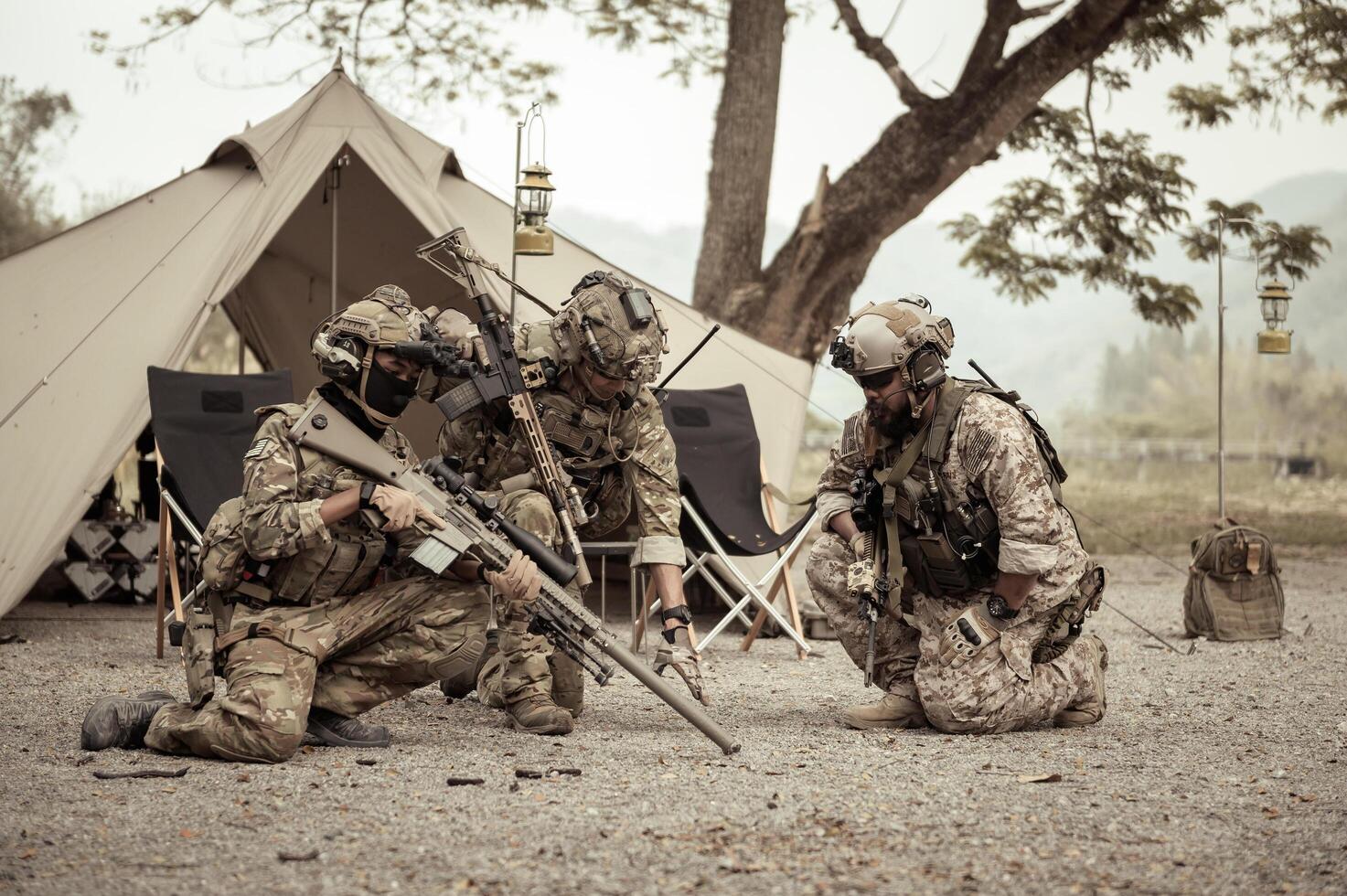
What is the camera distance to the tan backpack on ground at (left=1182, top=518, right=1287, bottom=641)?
21.3ft

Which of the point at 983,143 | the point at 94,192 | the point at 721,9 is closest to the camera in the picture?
the point at 983,143

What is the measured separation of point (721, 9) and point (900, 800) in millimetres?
10567

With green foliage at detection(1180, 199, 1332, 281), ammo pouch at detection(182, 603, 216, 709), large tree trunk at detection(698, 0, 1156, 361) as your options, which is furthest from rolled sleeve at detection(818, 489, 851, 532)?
green foliage at detection(1180, 199, 1332, 281)

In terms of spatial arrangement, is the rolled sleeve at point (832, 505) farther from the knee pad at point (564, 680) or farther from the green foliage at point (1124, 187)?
the green foliage at point (1124, 187)

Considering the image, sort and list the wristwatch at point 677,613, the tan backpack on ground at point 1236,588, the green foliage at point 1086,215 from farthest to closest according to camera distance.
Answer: the green foliage at point 1086,215
the tan backpack on ground at point 1236,588
the wristwatch at point 677,613

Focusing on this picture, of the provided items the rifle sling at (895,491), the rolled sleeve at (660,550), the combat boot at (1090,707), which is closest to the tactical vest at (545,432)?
the rolled sleeve at (660,550)

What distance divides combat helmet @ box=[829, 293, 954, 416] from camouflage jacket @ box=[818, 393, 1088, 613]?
0.18 metres

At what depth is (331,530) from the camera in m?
3.99

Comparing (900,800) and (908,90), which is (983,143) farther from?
(900,800)

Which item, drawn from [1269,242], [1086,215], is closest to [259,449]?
[1269,242]

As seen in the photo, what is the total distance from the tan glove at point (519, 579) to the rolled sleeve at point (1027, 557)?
1394mm

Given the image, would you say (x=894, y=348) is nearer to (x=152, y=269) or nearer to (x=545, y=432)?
(x=545, y=432)

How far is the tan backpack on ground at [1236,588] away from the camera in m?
6.49

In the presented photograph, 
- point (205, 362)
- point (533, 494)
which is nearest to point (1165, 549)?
point (533, 494)
